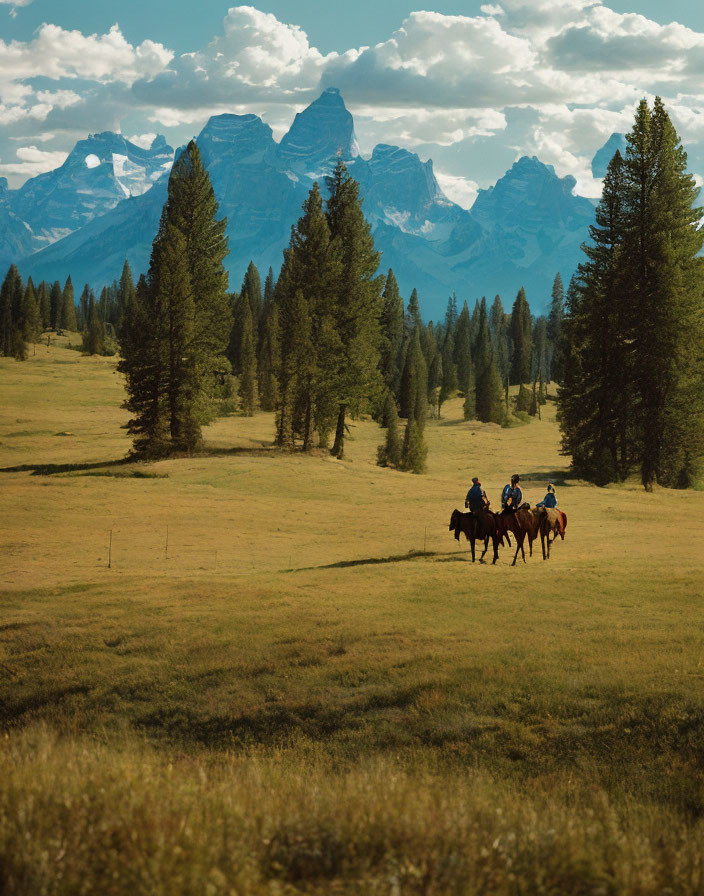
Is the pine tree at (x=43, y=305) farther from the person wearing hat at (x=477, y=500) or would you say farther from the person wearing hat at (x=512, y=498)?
the person wearing hat at (x=512, y=498)

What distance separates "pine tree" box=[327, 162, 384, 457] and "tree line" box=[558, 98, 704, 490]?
15048 millimetres

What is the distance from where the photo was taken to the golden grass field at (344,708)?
16.8 ft

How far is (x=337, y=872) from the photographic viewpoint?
16.8 feet

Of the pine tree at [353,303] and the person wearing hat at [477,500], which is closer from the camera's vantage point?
the person wearing hat at [477,500]

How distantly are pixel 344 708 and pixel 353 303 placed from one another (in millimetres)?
46551

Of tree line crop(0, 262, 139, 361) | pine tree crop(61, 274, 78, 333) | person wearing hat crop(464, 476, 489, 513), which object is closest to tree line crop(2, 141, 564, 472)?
person wearing hat crop(464, 476, 489, 513)

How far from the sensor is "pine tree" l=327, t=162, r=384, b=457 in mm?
54656

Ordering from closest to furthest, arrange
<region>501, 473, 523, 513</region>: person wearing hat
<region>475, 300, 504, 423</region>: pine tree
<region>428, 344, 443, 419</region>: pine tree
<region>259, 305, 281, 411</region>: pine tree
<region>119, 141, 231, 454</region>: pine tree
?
<region>501, 473, 523, 513</region>: person wearing hat
<region>119, 141, 231, 454</region>: pine tree
<region>259, 305, 281, 411</region>: pine tree
<region>475, 300, 504, 423</region>: pine tree
<region>428, 344, 443, 419</region>: pine tree

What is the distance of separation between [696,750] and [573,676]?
2.81m

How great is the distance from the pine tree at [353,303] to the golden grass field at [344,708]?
21917mm

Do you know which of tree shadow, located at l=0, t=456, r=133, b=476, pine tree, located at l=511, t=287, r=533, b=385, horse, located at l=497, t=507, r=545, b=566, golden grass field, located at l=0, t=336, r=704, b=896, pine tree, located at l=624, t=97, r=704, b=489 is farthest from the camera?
pine tree, located at l=511, t=287, r=533, b=385

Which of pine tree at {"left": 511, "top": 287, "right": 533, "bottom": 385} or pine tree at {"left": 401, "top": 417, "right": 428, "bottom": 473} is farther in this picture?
A: pine tree at {"left": 511, "top": 287, "right": 533, "bottom": 385}

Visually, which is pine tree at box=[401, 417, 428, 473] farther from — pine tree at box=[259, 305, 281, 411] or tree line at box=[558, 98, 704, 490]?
pine tree at box=[259, 305, 281, 411]

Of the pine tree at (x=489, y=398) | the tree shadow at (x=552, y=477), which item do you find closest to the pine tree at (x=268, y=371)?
the pine tree at (x=489, y=398)
